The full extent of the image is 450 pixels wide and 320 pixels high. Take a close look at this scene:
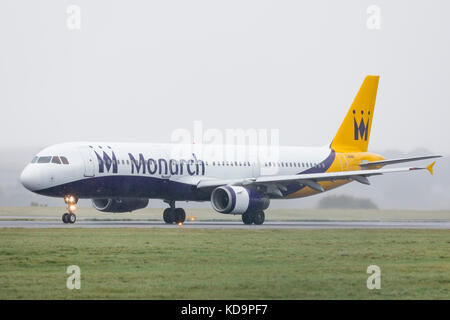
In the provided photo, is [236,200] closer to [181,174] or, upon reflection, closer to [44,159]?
[181,174]

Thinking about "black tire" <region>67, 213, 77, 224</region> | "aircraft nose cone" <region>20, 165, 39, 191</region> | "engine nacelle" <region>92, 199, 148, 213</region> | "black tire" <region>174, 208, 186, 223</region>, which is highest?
"aircraft nose cone" <region>20, 165, 39, 191</region>

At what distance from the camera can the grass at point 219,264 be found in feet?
60.3

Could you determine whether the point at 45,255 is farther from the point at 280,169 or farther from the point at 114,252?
the point at 280,169

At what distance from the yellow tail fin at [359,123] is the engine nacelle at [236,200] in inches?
465

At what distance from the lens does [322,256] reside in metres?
26.2

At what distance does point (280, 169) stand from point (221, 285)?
3350 centimetres

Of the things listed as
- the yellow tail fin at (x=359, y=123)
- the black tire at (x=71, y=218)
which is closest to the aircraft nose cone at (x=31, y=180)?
the black tire at (x=71, y=218)

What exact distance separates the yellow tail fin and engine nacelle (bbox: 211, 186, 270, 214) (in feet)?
38.8

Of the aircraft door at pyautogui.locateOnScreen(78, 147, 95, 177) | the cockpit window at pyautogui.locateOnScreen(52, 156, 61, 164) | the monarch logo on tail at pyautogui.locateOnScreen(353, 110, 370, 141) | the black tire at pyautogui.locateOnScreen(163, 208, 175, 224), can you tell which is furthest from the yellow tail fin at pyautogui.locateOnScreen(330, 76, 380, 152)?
the cockpit window at pyautogui.locateOnScreen(52, 156, 61, 164)

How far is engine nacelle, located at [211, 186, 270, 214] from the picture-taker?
4469 cm

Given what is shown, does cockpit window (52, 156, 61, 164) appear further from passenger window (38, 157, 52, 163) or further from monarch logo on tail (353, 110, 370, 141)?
monarch logo on tail (353, 110, 370, 141)

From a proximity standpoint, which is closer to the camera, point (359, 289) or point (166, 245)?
point (359, 289)

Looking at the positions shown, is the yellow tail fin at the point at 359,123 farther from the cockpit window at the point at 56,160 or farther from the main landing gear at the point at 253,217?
the cockpit window at the point at 56,160
